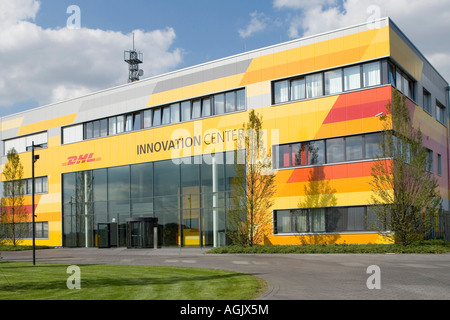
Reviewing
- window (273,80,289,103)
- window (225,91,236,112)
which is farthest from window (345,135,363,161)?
window (225,91,236,112)

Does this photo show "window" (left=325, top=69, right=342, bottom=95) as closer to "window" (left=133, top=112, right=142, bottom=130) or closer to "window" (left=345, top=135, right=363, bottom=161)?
"window" (left=345, top=135, right=363, bottom=161)

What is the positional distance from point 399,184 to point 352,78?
672 cm

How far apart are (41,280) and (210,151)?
62.9 feet

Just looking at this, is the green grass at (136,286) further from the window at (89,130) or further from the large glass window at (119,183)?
the window at (89,130)

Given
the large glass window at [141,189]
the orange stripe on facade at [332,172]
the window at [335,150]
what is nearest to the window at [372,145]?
the orange stripe on facade at [332,172]

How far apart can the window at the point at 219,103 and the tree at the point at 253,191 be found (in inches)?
129

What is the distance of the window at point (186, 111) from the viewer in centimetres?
3531

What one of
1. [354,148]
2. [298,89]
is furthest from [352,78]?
[354,148]

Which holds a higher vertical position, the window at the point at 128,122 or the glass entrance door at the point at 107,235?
the window at the point at 128,122

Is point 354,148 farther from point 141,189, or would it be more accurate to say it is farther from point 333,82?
point 141,189

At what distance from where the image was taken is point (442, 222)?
35.2 meters

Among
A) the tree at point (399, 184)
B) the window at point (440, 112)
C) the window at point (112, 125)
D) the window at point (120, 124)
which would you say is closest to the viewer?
the tree at point (399, 184)

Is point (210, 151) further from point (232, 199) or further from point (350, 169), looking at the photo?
point (350, 169)
